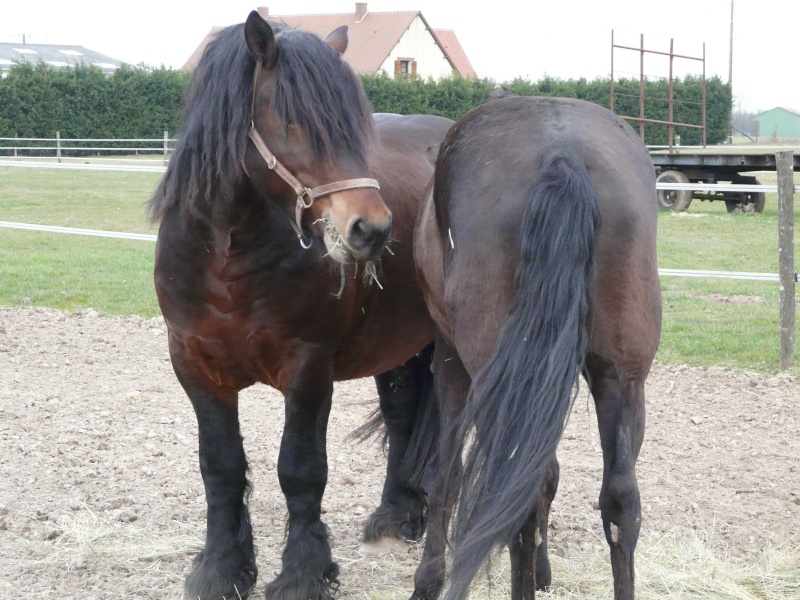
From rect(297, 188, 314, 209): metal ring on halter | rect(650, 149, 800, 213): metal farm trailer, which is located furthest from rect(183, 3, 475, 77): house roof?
rect(297, 188, 314, 209): metal ring on halter

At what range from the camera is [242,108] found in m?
2.54

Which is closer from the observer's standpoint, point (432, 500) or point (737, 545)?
point (432, 500)

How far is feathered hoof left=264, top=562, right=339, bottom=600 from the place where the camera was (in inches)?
119

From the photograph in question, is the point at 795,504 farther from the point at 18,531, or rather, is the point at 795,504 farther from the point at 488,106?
the point at 18,531

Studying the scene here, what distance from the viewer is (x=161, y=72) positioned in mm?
29516

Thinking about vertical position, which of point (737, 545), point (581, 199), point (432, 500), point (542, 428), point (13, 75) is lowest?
point (737, 545)

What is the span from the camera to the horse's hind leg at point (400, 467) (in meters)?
3.68

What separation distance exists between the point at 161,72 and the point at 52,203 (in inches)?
573

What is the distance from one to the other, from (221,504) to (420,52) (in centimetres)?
4353

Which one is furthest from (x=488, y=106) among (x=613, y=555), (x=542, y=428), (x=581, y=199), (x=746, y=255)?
(x=746, y=255)

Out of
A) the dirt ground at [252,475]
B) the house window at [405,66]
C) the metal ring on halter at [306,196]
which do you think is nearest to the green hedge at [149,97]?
the house window at [405,66]

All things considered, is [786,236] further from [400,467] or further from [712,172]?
[712,172]

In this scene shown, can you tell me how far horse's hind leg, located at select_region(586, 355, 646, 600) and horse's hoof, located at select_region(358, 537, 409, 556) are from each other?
1650mm

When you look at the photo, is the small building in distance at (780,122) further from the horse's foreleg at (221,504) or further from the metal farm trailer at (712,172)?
the horse's foreleg at (221,504)
